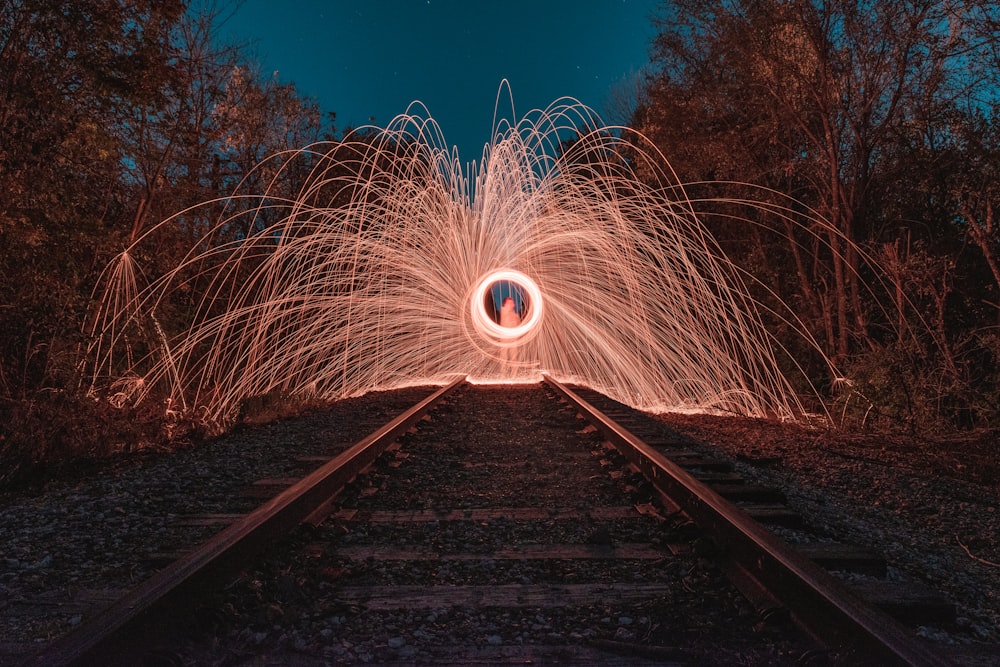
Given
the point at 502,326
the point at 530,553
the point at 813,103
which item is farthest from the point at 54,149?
the point at 813,103

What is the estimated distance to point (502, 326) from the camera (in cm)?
1372

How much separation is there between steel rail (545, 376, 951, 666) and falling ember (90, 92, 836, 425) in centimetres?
622

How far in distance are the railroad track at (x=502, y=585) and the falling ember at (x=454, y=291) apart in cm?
545

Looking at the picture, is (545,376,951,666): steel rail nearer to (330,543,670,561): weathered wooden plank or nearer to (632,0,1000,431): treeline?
(330,543,670,561): weathered wooden plank

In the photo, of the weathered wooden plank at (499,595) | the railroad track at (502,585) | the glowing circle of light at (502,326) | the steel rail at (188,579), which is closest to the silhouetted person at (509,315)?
the glowing circle of light at (502,326)

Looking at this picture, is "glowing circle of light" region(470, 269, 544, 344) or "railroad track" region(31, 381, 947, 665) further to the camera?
"glowing circle of light" region(470, 269, 544, 344)

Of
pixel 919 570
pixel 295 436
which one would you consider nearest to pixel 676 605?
pixel 919 570

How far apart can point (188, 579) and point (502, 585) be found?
3.82ft

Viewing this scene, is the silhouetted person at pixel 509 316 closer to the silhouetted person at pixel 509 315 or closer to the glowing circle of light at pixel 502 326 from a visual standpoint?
the silhouetted person at pixel 509 315

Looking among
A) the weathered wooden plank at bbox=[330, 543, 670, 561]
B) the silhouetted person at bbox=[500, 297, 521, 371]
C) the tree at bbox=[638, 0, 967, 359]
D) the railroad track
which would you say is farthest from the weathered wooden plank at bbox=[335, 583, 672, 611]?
the silhouetted person at bbox=[500, 297, 521, 371]

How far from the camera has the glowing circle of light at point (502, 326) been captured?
12666 millimetres

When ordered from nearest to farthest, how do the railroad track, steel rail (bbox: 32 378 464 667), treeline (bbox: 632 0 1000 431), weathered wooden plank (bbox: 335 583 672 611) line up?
steel rail (bbox: 32 378 464 667) → the railroad track → weathered wooden plank (bbox: 335 583 672 611) → treeline (bbox: 632 0 1000 431)

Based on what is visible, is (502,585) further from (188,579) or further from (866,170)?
(866,170)

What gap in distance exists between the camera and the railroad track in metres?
2.22
